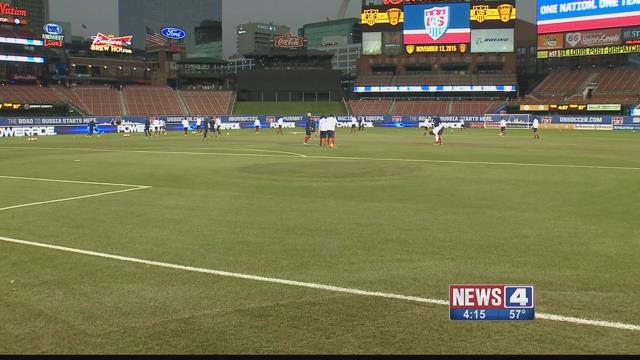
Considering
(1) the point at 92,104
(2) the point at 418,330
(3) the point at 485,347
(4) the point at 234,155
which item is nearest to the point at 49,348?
(2) the point at 418,330

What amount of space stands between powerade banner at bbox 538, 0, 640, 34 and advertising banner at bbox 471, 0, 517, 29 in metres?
9.07

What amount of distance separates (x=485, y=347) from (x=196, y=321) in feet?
9.15

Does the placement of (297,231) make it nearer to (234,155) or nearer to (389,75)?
(234,155)

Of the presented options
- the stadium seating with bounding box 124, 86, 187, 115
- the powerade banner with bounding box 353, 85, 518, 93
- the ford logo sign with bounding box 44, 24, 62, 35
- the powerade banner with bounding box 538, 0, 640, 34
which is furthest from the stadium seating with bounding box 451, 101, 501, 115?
the ford logo sign with bounding box 44, 24, 62, 35

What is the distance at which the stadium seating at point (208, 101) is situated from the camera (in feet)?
314

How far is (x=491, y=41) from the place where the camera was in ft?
316

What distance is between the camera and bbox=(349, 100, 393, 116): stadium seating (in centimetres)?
9619

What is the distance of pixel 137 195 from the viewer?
49.4 feet

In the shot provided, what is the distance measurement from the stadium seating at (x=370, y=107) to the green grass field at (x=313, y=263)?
79.0 metres

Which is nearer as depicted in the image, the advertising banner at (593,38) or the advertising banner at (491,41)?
the advertising banner at (593,38)

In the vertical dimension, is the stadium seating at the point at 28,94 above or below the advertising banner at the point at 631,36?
below

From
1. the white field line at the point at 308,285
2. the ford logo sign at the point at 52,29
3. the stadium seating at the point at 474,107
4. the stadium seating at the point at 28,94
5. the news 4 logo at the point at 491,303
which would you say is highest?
the ford logo sign at the point at 52,29

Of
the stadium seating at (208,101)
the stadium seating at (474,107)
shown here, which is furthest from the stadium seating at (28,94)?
the stadium seating at (474,107)

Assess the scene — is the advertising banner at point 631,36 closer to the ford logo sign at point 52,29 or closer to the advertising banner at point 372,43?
the advertising banner at point 372,43
